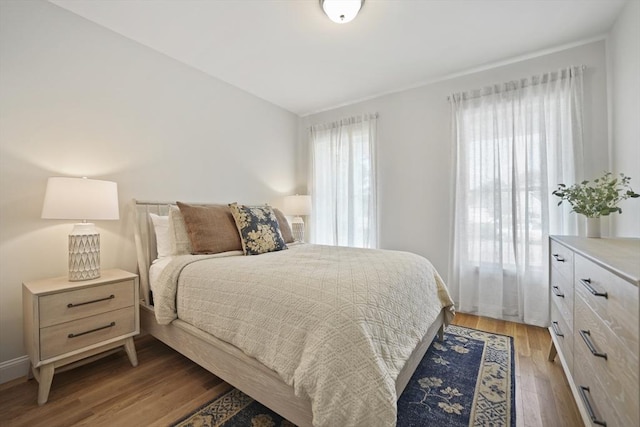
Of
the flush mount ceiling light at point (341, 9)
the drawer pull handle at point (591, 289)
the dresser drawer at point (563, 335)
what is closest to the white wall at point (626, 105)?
the dresser drawer at point (563, 335)

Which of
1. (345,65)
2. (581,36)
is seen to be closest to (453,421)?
(345,65)

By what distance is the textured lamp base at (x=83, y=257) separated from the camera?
1.77 meters

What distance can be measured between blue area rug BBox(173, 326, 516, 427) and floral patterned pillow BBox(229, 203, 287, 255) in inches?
40.0

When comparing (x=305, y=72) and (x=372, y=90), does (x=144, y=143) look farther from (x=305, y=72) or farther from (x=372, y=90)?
(x=372, y=90)

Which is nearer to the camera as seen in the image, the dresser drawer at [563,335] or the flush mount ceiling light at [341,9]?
the dresser drawer at [563,335]

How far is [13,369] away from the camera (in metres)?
1.77

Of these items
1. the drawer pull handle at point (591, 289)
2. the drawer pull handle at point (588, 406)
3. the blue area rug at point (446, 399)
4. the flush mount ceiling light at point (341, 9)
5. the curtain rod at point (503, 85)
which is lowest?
the blue area rug at point (446, 399)

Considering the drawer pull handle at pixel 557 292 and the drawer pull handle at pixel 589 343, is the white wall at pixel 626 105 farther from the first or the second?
the drawer pull handle at pixel 589 343

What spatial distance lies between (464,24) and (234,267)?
256 centimetres

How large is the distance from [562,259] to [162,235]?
2860 mm

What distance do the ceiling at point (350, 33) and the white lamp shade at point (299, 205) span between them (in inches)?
58.1

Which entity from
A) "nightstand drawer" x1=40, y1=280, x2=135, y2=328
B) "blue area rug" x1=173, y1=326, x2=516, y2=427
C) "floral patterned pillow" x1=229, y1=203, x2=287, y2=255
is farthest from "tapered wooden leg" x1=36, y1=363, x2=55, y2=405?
"floral patterned pillow" x1=229, y1=203, x2=287, y2=255

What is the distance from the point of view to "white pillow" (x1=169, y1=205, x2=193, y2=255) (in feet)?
7.12

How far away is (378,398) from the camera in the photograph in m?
1.00
